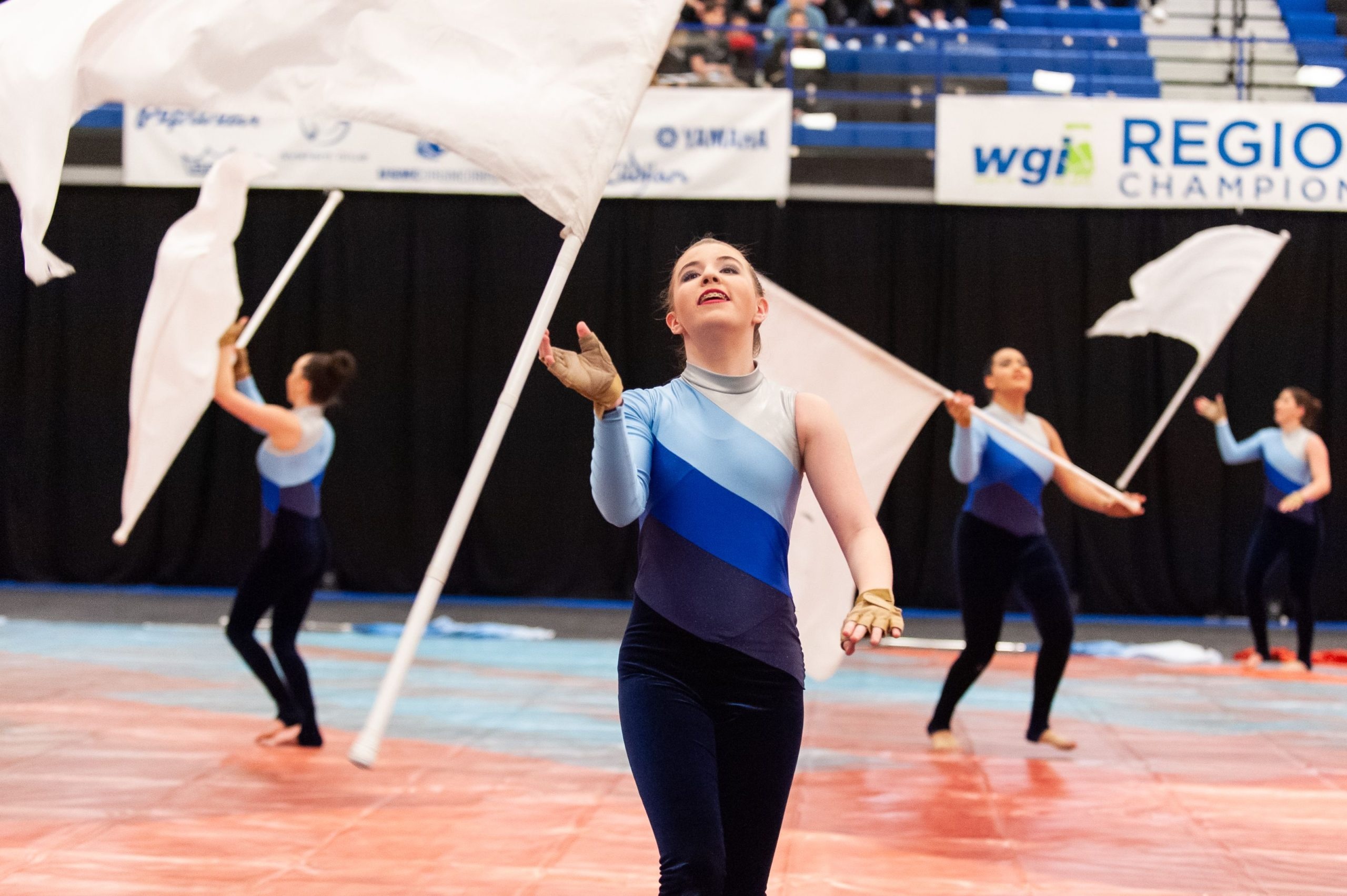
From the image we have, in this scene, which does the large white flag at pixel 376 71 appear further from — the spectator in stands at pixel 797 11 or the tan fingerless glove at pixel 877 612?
the spectator in stands at pixel 797 11

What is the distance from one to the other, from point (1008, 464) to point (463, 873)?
281 cm

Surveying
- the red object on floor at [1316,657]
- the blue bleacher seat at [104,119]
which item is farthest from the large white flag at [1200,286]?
the blue bleacher seat at [104,119]

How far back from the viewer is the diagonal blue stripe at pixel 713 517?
2.35 meters

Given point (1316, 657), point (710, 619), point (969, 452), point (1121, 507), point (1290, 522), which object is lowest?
point (1316, 657)

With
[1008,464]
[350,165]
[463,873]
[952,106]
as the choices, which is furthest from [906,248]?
[463,873]

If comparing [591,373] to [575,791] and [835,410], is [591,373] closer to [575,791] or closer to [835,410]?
[835,410]

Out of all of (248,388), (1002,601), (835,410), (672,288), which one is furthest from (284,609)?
(672,288)

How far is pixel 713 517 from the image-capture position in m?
2.36

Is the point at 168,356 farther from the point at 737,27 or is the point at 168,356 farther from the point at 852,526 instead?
the point at 737,27

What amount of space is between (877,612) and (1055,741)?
3.74 meters

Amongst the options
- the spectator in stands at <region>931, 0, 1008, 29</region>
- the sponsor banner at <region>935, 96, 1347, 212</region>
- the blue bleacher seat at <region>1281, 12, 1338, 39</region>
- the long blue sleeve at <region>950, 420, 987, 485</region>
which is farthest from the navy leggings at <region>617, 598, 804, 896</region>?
the blue bleacher seat at <region>1281, 12, 1338, 39</region>

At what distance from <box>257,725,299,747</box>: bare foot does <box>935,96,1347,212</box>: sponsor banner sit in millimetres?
6480

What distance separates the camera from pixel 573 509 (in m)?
10.7

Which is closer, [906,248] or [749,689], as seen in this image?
[749,689]
